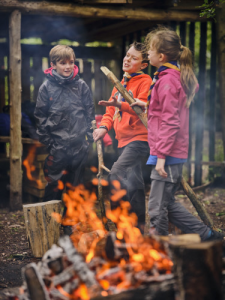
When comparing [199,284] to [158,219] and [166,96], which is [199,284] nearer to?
[158,219]

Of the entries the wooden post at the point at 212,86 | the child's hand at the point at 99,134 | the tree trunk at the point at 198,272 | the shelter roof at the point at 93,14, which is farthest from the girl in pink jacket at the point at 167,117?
the wooden post at the point at 212,86

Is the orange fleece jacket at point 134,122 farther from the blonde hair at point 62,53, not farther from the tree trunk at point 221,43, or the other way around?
the tree trunk at point 221,43

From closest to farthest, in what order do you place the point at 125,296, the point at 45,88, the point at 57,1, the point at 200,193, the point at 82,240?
the point at 125,296 → the point at 82,240 → the point at 45,88 → the point at 57,1 → the point at 200,193

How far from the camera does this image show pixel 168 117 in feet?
10.7

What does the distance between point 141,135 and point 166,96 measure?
102cm

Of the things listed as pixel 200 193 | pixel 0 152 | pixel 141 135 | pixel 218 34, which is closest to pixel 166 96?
pixel 141 135

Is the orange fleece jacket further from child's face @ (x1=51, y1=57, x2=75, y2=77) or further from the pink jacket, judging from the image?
child's face @ (x1=51, y1=57, x2=75, y2=77)

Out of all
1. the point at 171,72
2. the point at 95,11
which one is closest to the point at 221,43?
the point at 95,11

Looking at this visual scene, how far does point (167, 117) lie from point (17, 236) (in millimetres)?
2937

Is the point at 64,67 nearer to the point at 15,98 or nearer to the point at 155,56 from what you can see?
the point at 155,56

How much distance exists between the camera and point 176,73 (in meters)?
3.44

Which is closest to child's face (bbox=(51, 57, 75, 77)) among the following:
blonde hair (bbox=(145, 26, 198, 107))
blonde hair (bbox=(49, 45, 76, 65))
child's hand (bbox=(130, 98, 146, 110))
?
blonde hair (bbox=(49, 45, 76, 65))

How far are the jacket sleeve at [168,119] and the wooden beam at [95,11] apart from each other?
3.52m

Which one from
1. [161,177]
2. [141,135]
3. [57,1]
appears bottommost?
[161,177]
